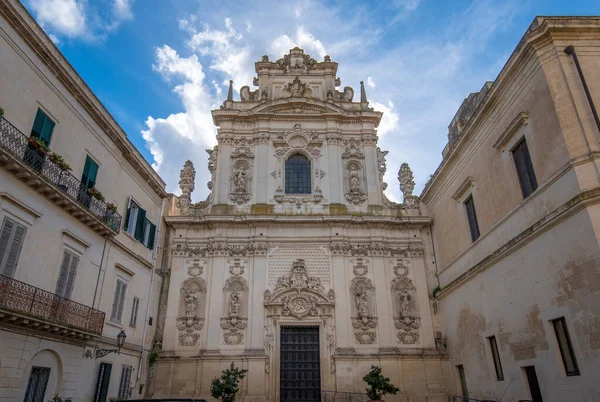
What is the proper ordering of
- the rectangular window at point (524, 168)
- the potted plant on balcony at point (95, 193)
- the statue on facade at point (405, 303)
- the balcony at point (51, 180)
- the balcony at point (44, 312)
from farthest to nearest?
the statue on facade at point (405, 303)
the potted plant on balcony at point (95, 193)
the rectangular window at point (524, 168)
the balcony at point (51, 180)
the balcony at point (44, 312)

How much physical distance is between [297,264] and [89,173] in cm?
840

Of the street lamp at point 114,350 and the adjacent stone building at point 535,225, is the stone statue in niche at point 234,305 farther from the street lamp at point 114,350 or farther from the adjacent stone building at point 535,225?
the adjacent stone building at point 535,225

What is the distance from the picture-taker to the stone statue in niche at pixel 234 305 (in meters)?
16.5

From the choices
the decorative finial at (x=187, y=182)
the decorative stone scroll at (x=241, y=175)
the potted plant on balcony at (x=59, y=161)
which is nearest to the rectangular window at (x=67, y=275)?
the potted plant on balcony at (x=59, y=161)

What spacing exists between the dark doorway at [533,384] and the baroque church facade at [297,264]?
201 inches

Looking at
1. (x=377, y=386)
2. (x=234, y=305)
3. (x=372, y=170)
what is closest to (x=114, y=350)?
(x=234, y=305)

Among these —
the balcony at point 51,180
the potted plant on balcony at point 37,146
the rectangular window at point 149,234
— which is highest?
the rectangular window at point 149,234

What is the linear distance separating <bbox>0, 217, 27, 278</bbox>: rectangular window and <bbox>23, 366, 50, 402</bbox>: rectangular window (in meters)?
2.53

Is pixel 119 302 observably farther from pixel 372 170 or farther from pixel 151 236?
pixel 372 170

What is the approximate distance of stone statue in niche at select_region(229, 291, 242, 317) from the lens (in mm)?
16500

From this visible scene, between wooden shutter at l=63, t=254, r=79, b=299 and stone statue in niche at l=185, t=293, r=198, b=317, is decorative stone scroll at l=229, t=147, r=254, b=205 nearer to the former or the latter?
stone statue in niche at l=185, t=293, r=198, b=317

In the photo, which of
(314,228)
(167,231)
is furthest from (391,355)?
(167,231)

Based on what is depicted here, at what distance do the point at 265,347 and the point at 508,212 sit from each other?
9.67 metres

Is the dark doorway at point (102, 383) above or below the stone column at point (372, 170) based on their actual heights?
below
